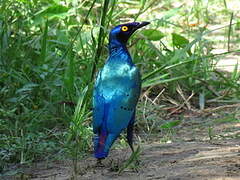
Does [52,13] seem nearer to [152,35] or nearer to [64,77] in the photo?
[152,35]

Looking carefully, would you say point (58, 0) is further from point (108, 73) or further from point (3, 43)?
point (108, 73)

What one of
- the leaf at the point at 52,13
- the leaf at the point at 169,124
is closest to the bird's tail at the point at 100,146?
the leaf at the point at 169,124

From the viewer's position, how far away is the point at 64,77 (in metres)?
5.14

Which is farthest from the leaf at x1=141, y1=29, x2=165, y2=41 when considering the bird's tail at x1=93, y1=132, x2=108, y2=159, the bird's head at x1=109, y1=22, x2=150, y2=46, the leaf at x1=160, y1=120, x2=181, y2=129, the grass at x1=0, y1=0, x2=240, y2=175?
the bird's tail at x1=93, y1=132, x2=108, y2=159

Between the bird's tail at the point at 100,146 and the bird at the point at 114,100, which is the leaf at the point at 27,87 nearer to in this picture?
the bird at the point at 114,100

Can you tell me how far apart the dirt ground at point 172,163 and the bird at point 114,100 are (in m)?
0.15

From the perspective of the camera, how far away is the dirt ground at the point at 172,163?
146 inches

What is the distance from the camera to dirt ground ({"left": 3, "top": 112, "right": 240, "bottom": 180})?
3697mm

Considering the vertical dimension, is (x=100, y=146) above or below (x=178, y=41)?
below

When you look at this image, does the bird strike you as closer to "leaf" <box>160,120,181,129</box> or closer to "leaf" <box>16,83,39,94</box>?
"leaf" <box>16,83,39,94</box>

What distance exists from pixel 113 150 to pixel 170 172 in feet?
3.03

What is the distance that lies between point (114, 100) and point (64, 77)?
1.15m

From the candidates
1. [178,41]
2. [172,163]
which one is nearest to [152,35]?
[178,41]

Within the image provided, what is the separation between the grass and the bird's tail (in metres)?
0.11
